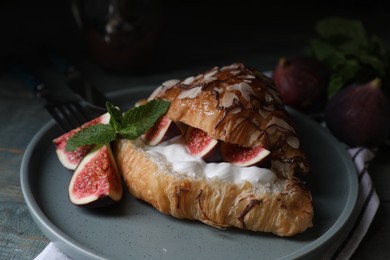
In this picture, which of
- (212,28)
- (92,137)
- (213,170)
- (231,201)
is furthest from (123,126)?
(212,28)

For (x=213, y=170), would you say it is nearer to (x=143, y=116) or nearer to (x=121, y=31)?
(x=143, y=116)

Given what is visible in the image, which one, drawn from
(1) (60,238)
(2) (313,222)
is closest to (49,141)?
(1) (60,238)

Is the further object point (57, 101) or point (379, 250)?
point (57, 101)

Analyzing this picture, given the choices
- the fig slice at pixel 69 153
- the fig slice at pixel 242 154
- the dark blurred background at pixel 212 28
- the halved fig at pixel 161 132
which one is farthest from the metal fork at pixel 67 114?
the dark blurred background at pixel 212 28

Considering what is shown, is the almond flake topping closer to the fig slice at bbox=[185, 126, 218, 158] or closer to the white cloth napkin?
the fig slice at bbox=[185, 126, 218, 158]

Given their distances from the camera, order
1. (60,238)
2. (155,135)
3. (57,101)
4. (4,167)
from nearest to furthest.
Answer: (60,238)
(155,135)
(4,167)
(57,101)

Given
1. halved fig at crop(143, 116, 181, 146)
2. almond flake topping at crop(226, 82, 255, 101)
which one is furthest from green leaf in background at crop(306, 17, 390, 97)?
halved fig at crop(143, 116, 181, 146)

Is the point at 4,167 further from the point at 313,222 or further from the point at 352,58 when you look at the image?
the point at 352,58
